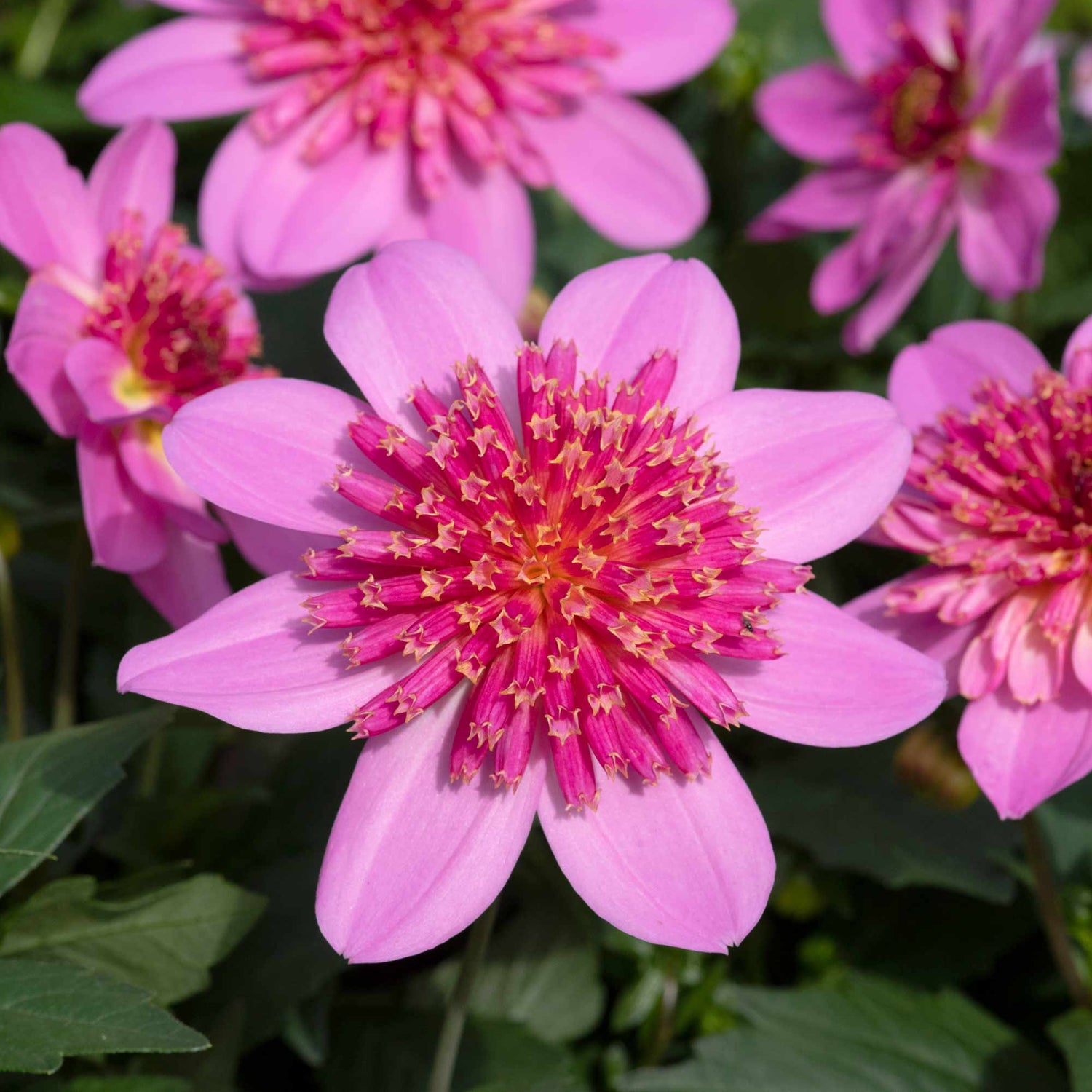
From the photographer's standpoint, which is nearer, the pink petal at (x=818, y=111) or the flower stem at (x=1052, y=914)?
the flower stem at (x=1052, y=914)

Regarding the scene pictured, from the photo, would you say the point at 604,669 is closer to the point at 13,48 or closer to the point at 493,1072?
the point at 493,1072

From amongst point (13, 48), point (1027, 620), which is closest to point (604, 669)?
point (1027, 620)

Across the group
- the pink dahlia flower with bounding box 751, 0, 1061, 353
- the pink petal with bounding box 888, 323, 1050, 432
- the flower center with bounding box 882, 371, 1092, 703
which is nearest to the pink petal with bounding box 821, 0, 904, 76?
the pink dahlia flower with bounding box 751, 0, 1061, 353

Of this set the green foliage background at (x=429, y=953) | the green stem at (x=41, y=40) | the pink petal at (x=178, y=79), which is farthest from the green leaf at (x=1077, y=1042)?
the green stem at (x=41, y=40)

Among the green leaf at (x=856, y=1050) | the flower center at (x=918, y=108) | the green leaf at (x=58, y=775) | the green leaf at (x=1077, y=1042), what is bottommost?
the green leaf at (x=856, y=1050)

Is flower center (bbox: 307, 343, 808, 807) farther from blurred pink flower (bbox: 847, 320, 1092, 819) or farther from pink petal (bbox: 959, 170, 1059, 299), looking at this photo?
pink petal (bbox: 959, 170, 1059, 299)

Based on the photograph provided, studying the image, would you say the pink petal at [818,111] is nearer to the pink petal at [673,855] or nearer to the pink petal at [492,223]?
the pink petal at [492,223]
